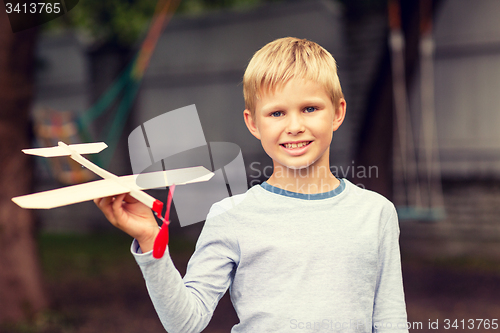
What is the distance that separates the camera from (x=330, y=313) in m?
1.27

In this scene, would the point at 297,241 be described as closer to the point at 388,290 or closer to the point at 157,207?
the point at 388,290

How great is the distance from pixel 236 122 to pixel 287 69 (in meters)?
7.10

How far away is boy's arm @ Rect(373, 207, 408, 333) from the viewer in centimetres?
135

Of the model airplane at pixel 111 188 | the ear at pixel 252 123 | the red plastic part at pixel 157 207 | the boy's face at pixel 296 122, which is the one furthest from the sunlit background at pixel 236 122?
the red plastic part at pixel 157 207

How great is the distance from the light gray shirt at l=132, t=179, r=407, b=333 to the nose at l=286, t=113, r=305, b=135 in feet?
0.66

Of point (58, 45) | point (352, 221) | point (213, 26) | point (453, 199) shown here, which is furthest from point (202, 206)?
point (58, 45)

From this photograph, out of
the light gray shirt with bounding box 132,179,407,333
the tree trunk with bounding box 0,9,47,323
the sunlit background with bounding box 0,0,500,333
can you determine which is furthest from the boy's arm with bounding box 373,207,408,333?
the tree trunk with bounding box 0,9,47,323

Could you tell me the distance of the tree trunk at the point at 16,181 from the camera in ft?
13.5

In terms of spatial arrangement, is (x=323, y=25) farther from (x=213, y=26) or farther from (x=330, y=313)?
(x=330, y=313)

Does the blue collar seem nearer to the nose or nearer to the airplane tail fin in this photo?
the nose

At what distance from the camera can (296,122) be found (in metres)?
1.27

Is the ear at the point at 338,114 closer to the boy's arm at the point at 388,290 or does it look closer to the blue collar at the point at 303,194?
the blue collar at the point at 303,194

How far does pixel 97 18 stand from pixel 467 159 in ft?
19.4

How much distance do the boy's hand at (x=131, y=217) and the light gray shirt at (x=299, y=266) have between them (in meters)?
0.18
